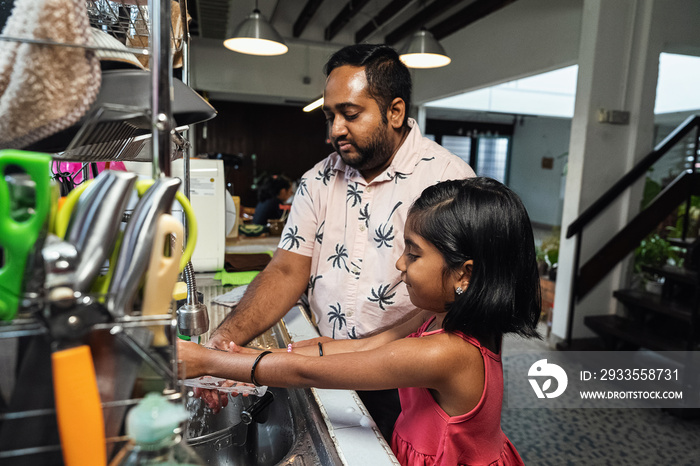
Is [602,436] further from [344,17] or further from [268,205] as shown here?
[344,17]

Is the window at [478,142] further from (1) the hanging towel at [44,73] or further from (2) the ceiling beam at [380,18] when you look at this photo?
(1) the hanging towel at [44,73]

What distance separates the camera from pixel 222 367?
2.80 ft

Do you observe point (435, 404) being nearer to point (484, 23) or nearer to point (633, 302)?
point (633, 302)

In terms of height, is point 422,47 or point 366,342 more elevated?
point 422,47

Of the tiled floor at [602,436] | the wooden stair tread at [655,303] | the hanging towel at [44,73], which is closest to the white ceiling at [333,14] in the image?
the wooden stair tread at [655,303]

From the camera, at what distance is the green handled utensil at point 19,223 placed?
0.37 metres

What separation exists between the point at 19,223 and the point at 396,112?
4.09ft

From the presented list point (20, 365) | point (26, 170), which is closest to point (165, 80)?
point (26, 170)

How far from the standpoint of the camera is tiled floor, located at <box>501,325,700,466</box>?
7.81 feet

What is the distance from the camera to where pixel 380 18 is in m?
6.18

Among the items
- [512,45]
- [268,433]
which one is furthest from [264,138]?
[268,433]

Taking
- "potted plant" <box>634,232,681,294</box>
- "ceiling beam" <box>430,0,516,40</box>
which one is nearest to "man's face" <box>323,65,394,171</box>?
"potted plant" <box>634,232,681,294</box>

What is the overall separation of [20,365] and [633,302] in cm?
423

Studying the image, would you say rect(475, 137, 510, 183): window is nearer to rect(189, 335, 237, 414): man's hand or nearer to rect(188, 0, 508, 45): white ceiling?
rect(188, 0, 508, 45): white ceiling
